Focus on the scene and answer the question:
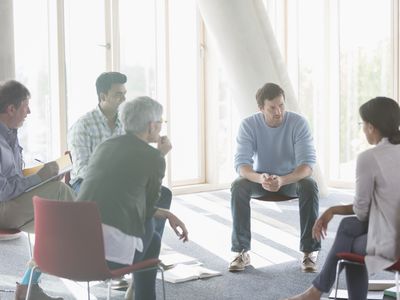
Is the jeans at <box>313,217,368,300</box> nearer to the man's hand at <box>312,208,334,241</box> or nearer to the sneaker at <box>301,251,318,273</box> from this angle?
the man's hand at <box>312,208,334,241</box>

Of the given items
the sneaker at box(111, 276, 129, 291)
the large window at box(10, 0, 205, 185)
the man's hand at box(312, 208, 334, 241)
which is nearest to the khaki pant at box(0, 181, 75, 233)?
the sneaker at box(111, 276, 129, 291)

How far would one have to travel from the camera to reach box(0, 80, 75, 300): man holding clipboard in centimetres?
357

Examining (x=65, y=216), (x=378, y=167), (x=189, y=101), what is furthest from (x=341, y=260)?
(x=189, y=101)

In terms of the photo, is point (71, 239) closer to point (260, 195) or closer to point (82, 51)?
point (260, 195)

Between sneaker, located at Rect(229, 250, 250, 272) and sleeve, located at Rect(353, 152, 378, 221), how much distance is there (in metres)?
1.57

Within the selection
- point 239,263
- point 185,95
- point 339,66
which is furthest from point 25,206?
point 339,66

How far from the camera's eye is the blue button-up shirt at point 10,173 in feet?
11.6

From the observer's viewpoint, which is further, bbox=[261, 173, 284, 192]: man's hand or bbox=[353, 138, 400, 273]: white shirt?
bbox=[261, 173, 284, 192]: man's hand

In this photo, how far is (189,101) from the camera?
836cm

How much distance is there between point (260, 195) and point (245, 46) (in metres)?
2.57

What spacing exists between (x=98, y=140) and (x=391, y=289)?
2.01 m

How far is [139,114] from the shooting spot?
301 cm

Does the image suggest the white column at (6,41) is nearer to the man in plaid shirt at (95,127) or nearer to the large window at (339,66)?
the man in plaid shirt at (95,127)

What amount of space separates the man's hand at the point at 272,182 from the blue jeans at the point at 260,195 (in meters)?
0.16
